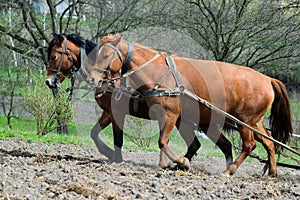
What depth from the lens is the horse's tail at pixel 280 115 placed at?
26.8 feet

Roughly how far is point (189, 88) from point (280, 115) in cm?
203

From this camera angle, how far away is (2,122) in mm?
20016

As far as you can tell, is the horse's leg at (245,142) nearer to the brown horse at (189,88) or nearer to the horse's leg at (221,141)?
the brown horse at (189,88)

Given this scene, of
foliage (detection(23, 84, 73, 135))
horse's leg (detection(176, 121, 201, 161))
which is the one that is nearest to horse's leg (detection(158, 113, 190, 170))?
horse's leg (detection(176, 121, 201, 161))

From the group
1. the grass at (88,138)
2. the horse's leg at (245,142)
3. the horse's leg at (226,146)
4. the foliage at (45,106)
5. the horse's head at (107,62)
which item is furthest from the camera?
the foliage at (45,106)

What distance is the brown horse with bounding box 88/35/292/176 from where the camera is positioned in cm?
694

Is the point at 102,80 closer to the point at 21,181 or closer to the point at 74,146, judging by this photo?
the point at 21,181

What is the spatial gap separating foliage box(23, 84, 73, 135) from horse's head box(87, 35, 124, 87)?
5.77m

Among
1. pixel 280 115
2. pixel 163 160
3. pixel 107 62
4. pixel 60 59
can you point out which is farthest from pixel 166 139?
pixel 280 115

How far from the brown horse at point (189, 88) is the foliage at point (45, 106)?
18.3 feet

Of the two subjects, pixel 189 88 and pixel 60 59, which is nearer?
pixel 189 88

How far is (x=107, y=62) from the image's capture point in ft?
22.7

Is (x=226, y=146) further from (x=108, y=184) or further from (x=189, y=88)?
(x=108, y=184)

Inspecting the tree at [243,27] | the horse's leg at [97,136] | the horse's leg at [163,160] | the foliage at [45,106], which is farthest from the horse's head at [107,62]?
the tree at [243,27]
